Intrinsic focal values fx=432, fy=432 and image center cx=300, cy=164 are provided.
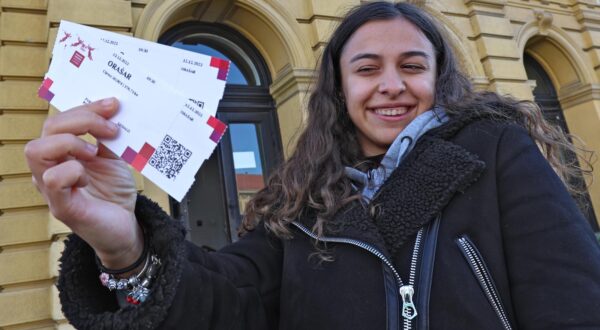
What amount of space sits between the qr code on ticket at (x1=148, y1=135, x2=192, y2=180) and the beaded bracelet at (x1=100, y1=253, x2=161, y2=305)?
25cm

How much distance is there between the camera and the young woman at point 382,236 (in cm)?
107

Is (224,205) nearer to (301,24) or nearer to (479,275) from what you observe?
(301,24)

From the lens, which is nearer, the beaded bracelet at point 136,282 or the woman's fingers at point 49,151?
the woman's fingers at point 49,151

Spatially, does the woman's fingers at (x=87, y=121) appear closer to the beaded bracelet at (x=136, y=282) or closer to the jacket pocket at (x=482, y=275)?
the beaded bracelet at (x=136, y=282)

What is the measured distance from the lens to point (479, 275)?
112 centimetres

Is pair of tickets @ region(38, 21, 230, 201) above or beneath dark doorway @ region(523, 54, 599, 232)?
beneath

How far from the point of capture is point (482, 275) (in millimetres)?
1127

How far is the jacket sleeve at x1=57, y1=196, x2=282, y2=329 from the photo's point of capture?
1115 mm

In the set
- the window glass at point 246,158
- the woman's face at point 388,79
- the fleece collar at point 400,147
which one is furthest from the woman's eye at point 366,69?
the window glass at point 246,158

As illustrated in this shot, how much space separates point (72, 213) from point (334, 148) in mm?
975

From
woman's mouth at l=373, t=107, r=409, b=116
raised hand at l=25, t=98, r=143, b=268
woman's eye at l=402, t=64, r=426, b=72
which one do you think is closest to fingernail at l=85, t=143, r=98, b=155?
raised hand at l=25, t=98, r=143, b=268

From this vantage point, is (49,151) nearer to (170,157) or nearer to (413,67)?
(170,157)

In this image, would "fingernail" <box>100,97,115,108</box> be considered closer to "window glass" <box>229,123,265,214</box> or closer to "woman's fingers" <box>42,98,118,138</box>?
"woman's fingers" <box>42,98,118,138</box>

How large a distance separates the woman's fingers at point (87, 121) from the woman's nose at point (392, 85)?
891 millimetres
